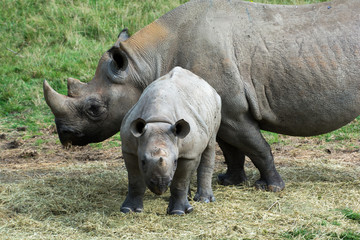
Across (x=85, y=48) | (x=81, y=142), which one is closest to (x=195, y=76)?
(x=81, y=142)

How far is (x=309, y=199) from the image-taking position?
23.7 ft

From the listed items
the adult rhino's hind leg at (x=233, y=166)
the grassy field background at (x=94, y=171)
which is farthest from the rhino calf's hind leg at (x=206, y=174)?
the adult rhino's hind leg at (x=233, y=166)

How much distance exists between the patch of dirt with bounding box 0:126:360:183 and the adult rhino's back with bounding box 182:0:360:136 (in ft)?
5.76

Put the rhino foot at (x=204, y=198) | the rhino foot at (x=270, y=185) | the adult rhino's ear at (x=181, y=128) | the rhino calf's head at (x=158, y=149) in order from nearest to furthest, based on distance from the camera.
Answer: the rhino calf's head at (x=158, y=149), the adult rhino's ear at (x=181, y=128), the rhino foot at (x=204, y=198), the rhino foot at (x=270, y=185)

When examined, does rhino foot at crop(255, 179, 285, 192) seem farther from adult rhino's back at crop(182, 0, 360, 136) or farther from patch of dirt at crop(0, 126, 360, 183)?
patch of dirt at crop(0, 126, 360, 183)

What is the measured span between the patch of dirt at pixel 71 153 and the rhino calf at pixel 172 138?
7.74ft

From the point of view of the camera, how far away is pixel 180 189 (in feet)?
21.6

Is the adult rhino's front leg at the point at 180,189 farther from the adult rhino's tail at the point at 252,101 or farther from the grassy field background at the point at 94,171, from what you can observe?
the adult rhino's tail at the point at 252,101

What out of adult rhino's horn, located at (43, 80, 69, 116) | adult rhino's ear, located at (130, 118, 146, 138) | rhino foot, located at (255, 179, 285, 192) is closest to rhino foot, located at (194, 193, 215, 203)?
rhino foot, located at (255, 179, 285, 192)

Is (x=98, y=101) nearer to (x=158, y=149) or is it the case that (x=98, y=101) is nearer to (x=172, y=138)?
(x=172, y=138)

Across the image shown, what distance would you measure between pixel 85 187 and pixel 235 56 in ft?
7.72

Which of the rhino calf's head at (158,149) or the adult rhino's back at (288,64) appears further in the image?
the adult rhino's back at (288,64)

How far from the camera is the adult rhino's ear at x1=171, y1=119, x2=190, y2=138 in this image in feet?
19.6

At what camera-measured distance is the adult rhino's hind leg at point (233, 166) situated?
27.3 ft
